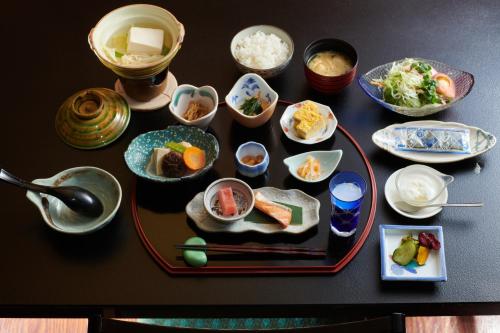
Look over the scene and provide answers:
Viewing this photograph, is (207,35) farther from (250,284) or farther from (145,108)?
(250,284)

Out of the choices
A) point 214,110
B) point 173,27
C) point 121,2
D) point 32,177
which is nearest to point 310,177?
point 214,110

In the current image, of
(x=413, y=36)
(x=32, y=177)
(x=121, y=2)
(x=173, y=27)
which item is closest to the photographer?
(x=32, y=177)

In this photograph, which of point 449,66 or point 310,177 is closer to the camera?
point 310,177

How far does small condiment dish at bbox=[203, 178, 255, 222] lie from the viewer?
173 centimetres

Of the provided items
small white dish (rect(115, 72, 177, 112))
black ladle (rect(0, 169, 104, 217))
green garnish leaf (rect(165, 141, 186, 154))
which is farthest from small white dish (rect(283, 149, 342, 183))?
black ladle (rect(0, 169, 104, 217))

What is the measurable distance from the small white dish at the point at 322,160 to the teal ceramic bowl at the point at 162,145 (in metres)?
0.25

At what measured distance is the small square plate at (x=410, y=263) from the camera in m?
1.58

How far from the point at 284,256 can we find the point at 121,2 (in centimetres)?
134

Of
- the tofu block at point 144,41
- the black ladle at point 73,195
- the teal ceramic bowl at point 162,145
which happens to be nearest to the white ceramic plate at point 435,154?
the teal ceramic bowl at point 162,145

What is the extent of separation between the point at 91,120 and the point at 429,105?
118 centimetres

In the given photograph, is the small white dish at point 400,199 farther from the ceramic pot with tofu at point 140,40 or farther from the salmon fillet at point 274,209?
the ceramic pot with tofu at point 140,40

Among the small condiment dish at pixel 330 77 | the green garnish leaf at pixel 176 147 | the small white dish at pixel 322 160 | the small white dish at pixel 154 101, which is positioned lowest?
the small white dish at pixel 322 160

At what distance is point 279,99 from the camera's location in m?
2.03

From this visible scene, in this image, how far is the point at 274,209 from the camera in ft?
5.64
